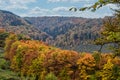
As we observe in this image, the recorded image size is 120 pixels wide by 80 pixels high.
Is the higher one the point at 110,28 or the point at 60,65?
the point at 110,28

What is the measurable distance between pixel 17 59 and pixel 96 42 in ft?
561

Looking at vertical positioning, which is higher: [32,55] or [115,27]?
[115,27]

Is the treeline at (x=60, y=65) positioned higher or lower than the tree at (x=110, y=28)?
lower

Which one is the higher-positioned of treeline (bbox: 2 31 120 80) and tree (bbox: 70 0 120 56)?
tree (bbox: 70 0 120 56)

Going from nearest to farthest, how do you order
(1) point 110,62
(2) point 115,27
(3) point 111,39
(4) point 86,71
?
(3) point 111,39, (2) point 115,27, (1) point 110,62, (4) point 86,71

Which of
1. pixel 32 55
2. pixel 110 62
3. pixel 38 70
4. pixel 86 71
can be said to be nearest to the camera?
pixel 110 62

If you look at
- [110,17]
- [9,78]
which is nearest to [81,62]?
[9,78]

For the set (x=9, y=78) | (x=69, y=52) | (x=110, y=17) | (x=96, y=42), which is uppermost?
(x=110, y=17)

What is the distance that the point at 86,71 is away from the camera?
14912 centimetres

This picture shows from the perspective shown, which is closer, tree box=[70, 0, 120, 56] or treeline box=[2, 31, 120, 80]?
tree box=[70, 0, 120, 56]

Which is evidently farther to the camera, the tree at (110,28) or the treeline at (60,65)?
the treeline at (60,65)

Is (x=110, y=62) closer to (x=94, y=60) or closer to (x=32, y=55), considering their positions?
(x=94, y=60)

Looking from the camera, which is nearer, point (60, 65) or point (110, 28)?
point (110, 28)

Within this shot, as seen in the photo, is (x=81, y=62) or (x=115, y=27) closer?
(x=115, y=27)
